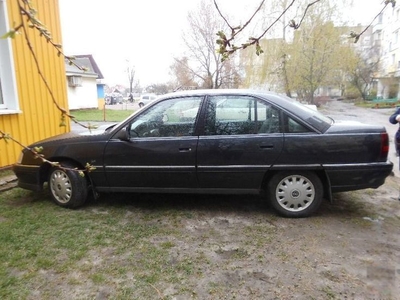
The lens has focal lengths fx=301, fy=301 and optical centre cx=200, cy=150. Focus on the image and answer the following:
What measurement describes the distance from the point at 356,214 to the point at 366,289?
1536 mm

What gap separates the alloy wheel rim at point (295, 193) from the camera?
11.8 feet

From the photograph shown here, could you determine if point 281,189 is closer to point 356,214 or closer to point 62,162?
point 356,214

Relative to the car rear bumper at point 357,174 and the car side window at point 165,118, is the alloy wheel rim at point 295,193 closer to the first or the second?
the car rear bumper at point 357,174

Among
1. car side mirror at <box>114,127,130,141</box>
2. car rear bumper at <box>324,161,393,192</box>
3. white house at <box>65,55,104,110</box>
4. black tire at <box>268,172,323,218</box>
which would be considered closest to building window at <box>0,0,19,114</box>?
car side mirror at <box>114,127,130,141</box>

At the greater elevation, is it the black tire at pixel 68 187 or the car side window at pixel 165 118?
the car side window at pixel 165 118

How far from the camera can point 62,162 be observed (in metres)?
4.09

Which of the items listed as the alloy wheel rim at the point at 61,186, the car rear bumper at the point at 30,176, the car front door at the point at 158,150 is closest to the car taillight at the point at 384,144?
the car front door at the point at 158,150

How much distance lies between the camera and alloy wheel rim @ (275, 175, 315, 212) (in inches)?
141

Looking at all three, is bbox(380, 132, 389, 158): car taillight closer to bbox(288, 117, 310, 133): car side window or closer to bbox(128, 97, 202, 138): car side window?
bbox(288, 117, 310, 133): car side window

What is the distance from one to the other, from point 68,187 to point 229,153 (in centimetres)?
219

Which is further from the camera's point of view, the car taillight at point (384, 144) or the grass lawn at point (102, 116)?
the grass lawn at point (102, 116)

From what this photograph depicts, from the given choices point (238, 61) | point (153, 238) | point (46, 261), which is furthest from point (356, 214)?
point (238, 61)

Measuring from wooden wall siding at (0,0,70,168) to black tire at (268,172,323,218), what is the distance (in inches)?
153

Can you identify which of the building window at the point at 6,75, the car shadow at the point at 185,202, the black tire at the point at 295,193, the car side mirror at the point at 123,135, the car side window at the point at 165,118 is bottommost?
the car shadow at the point at 185,202
